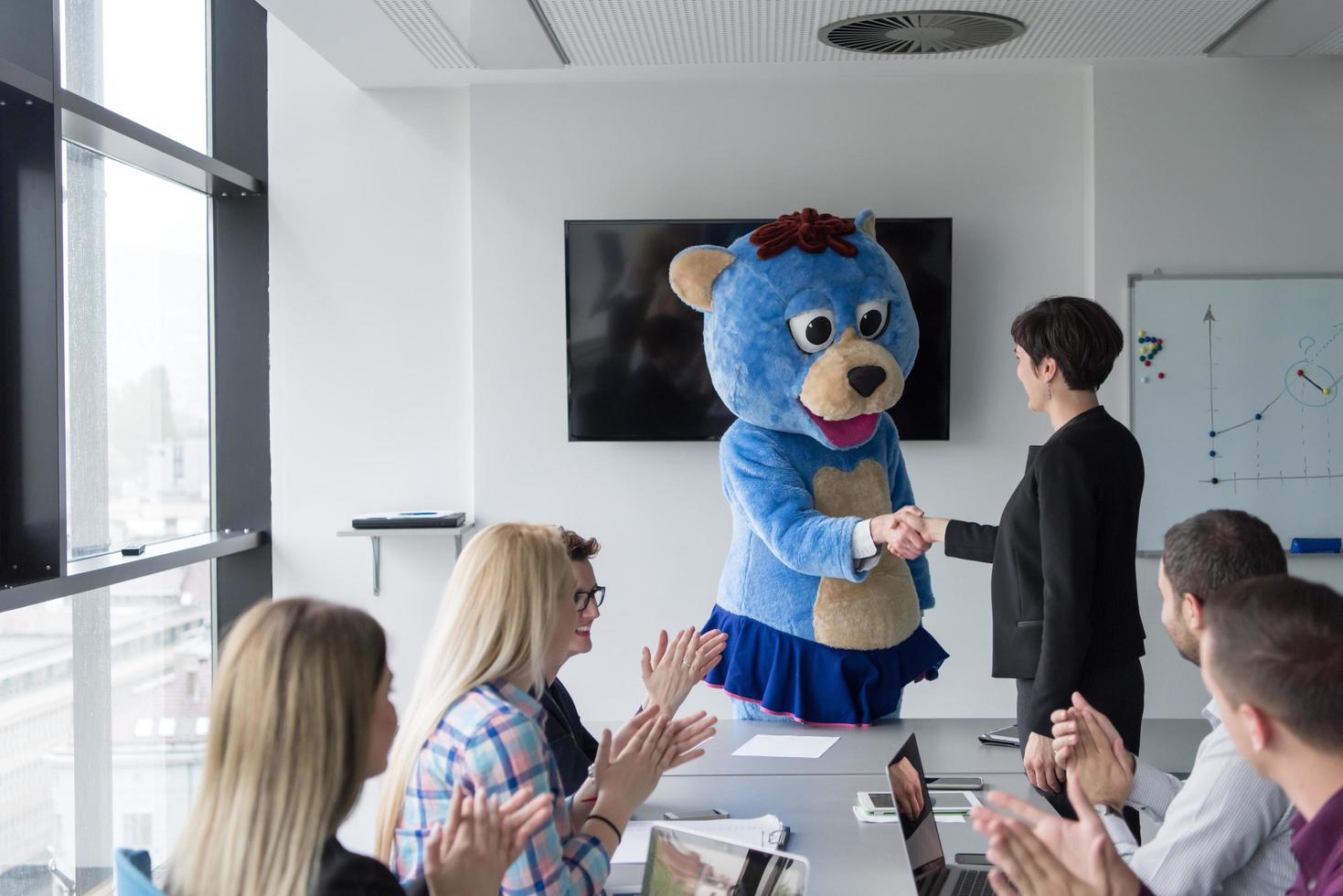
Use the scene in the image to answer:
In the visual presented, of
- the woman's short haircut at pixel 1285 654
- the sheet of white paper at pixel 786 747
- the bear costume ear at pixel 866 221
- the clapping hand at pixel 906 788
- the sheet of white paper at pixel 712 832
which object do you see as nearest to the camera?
the woman's short haircut at pixel 1285 654

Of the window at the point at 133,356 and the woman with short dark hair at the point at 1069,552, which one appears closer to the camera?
the woman with short dark hair at the point at 1069,552

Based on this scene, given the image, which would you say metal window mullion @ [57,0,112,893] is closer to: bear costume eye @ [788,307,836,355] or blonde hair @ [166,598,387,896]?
bear costume eye @ [788,307,836,355]

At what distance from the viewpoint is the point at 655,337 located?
4125 mm

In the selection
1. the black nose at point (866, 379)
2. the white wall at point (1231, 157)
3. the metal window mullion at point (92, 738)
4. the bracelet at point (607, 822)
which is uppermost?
the white wall at point (1231, 157)

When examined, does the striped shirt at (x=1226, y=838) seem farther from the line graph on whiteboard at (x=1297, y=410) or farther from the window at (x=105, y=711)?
the line graph on whiteboard at (x=1297, y=410)

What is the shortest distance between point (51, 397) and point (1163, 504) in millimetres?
3449

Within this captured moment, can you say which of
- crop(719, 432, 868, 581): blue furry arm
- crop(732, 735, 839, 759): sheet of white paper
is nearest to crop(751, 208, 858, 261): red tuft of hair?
crop(719, 432, 868, 581): blue furry arm

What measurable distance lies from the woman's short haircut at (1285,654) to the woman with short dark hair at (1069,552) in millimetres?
894

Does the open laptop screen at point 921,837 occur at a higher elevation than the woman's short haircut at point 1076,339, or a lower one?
lower

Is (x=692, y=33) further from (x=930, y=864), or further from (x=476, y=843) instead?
(x=476, y=843)

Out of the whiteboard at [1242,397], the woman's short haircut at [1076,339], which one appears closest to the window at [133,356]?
the woman's short haircut at [1076,339]

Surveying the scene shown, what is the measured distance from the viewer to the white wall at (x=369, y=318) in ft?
13.9

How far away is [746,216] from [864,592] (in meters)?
1.78

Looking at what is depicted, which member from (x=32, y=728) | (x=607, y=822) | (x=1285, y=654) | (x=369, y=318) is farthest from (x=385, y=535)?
(x=1285, y=654)
